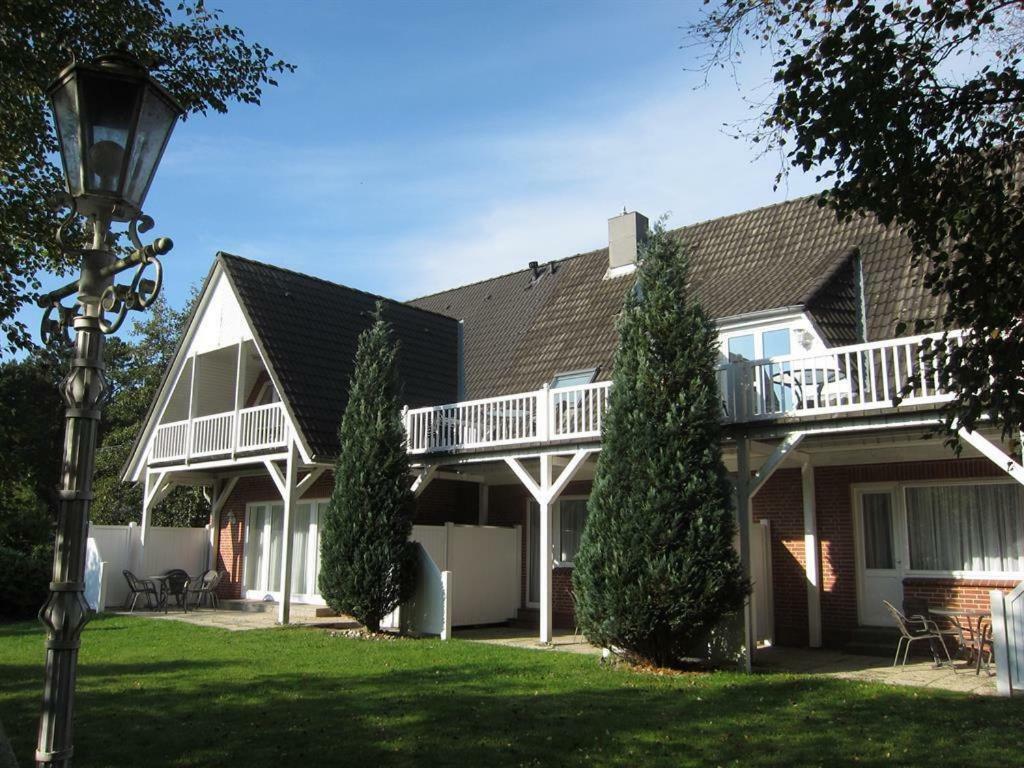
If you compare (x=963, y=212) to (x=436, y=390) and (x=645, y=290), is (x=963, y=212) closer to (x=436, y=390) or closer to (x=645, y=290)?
(x=645, y=290)

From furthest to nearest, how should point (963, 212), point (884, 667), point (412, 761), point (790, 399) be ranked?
point (790, 399), point (884, 667), point (412, 761), point (963, 212)

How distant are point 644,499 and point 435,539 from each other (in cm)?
603

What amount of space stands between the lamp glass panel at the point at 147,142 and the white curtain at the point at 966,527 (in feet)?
42.1

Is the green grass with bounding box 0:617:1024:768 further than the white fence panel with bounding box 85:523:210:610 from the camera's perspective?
No

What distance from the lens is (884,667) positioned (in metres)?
12.1

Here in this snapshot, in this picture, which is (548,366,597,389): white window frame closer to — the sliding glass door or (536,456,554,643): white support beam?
(536,456,554,643): white support beam

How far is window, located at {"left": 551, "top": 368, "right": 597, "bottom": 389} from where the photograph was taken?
57.8ft

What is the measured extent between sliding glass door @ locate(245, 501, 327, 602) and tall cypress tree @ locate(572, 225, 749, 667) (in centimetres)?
949

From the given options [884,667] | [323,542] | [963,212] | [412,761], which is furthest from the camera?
[323,542]

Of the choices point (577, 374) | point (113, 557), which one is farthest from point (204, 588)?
point (577, 374)

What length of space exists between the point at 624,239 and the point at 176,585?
12865mm

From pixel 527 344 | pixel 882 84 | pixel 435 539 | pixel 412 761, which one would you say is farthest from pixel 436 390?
pixel 882 84

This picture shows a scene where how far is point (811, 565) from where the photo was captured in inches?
562

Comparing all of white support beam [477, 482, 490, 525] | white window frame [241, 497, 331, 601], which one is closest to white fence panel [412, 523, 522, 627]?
white support beam [477, 482, 490, 525]
